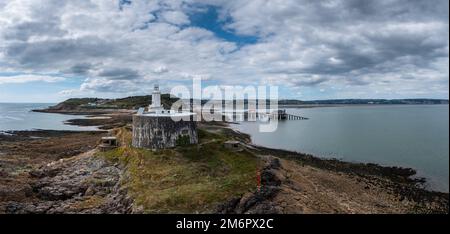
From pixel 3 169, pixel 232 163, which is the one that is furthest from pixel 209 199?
pixel 3 169

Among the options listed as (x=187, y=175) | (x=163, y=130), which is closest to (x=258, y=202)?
(x=187, y=175)

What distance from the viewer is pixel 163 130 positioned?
22.5 m

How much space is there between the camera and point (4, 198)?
19.0m

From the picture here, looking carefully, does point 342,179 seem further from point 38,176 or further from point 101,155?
point 38,176

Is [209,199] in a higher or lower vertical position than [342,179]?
higher

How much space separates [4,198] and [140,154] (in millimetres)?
7644

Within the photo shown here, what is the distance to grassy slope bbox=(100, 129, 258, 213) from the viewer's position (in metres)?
15.7

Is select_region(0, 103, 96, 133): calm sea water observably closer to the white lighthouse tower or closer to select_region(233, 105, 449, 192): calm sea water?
select_region(233, 105, 449, 192): calm sea water

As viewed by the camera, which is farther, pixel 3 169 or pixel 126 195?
pixel 3 169

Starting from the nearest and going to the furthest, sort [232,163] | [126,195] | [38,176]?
1. [126,195]
2. [232,163]
3. [38,176]

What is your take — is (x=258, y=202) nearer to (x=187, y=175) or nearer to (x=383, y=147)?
(x=187, y=175)

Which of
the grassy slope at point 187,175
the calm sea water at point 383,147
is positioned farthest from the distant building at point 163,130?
the calm sea water at point 383,147

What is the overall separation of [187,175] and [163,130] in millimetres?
4779
